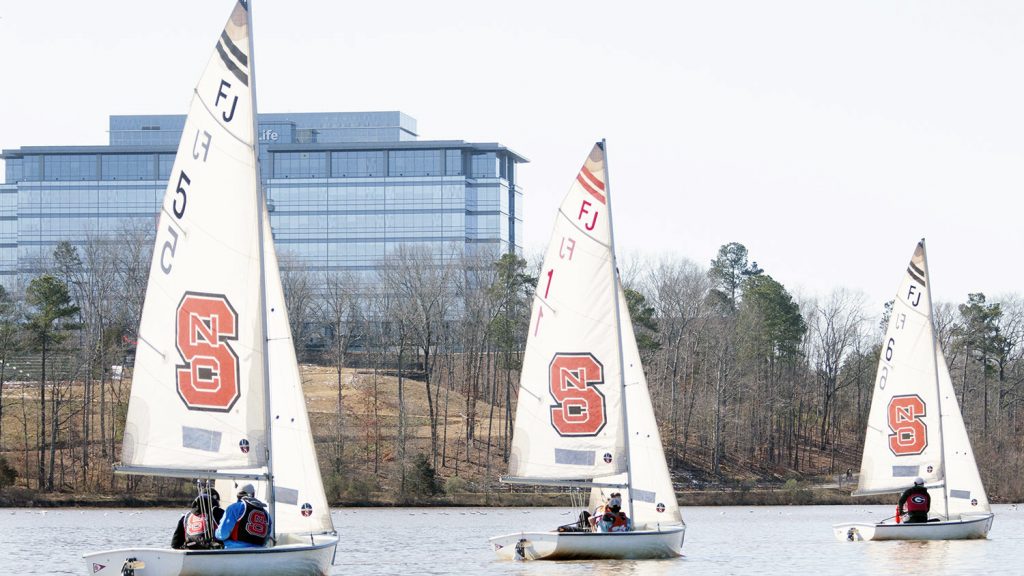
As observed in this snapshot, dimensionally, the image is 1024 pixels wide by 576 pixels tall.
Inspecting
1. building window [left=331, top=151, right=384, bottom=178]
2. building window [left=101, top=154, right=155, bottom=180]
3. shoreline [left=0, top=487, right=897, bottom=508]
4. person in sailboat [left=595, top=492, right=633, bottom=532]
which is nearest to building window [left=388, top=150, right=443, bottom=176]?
building window [left=331, top=151, right=384, bottom=178]

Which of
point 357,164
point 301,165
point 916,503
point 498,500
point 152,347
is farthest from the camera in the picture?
point 357,164

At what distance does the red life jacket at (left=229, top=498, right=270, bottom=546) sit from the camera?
28.0m

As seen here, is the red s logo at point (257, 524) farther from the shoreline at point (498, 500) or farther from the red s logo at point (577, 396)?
the shoreline at point (498, 500)

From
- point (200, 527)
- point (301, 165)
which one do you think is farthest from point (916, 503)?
point (301, 165)

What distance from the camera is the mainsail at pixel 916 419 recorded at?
50594 mm

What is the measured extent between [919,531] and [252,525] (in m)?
24.5

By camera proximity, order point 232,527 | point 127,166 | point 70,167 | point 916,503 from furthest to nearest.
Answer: point 70,167
point 127,166
point 916,503
point 232,527

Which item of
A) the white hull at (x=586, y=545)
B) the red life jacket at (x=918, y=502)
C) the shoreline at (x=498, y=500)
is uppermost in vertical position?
the red life jacket at (x=918, y=502)

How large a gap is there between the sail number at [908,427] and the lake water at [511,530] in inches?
142

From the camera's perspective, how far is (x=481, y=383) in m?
119

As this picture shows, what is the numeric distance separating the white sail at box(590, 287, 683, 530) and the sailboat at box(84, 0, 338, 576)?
1278 cm

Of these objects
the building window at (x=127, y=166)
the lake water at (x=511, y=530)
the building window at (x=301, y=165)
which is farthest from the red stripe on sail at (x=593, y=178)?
the building window at (x=127, y=166)

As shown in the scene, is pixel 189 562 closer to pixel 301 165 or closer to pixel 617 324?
pixel 617 324

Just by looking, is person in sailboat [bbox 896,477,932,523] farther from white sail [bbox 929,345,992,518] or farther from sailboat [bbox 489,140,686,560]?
sailboat [bbox 489,140,686,560]
